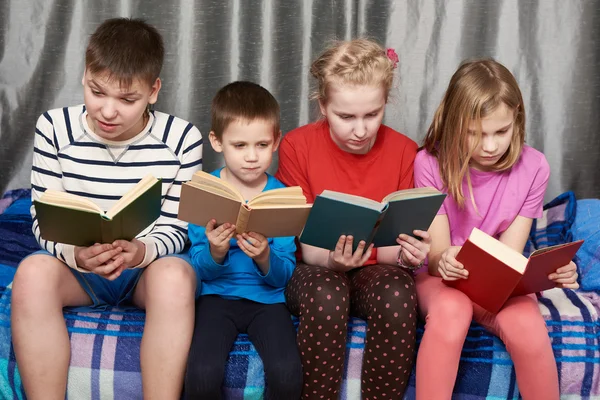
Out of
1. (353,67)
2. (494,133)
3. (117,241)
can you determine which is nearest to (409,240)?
(494,133)

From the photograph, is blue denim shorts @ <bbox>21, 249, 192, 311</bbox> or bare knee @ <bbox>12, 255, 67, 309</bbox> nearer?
bare knee @ <bbox>12, 255, 67, 309</bbox>

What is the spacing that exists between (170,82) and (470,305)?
4.27 feet

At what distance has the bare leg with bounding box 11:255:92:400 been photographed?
167cm

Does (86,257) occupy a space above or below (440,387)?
above

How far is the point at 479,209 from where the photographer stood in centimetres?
196

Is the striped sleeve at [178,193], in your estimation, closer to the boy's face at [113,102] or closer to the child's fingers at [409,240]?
the boy's face at [113,102]

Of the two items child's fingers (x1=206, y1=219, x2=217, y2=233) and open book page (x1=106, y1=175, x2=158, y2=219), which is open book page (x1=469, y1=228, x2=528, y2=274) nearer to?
child's fingers (x1=206, y1=219, x2=217, y2=233)

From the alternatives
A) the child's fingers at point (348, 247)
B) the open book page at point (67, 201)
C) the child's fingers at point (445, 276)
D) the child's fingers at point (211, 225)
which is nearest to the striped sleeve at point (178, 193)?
the child's fingers at point (211, 225)

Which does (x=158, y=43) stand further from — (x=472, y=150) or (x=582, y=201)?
(x=582, y=201)

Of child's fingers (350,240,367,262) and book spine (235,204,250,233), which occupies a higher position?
book spine (235,204,250,233)

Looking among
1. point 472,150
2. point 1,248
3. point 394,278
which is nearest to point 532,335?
point 394,278

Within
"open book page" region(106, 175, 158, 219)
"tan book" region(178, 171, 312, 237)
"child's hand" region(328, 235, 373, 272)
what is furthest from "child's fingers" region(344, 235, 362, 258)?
"open book page" region(106, 175, 158, 219)

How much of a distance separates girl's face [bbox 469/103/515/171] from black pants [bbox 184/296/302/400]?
0.60m

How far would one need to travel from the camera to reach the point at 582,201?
243 centimetres
